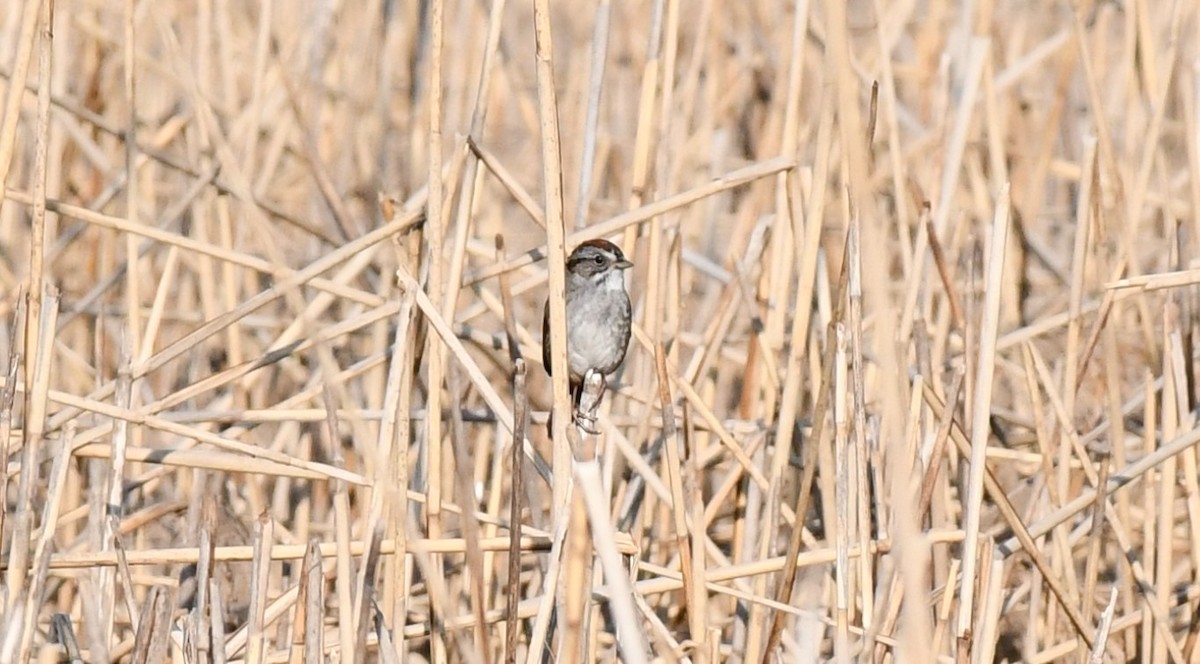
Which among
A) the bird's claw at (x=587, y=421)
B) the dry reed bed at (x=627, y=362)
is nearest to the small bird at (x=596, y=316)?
the dry reed bed at (x=627, y=362)

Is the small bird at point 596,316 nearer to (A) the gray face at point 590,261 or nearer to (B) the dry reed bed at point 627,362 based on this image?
(A) the gray face at point 590,261

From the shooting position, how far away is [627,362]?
190 inches

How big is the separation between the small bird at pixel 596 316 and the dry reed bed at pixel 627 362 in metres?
0.14

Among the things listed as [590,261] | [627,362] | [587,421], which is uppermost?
[590,261]

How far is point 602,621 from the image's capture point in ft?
11.3

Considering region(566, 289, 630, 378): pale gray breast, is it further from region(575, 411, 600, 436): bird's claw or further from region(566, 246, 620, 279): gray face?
region(575, 411, 600, 436): bird's claw

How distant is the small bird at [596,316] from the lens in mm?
4105

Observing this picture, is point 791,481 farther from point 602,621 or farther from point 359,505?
point 359,505

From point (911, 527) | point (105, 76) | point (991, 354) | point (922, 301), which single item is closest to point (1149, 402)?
point (922, 301)

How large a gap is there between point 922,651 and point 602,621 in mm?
1626

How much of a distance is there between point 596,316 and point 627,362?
2.16 feet

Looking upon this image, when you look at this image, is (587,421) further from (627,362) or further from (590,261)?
(627,362)

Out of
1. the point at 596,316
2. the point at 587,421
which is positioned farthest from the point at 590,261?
the point at 587,421

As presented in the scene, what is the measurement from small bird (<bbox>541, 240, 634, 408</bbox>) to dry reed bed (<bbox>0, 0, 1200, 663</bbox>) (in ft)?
0.45
